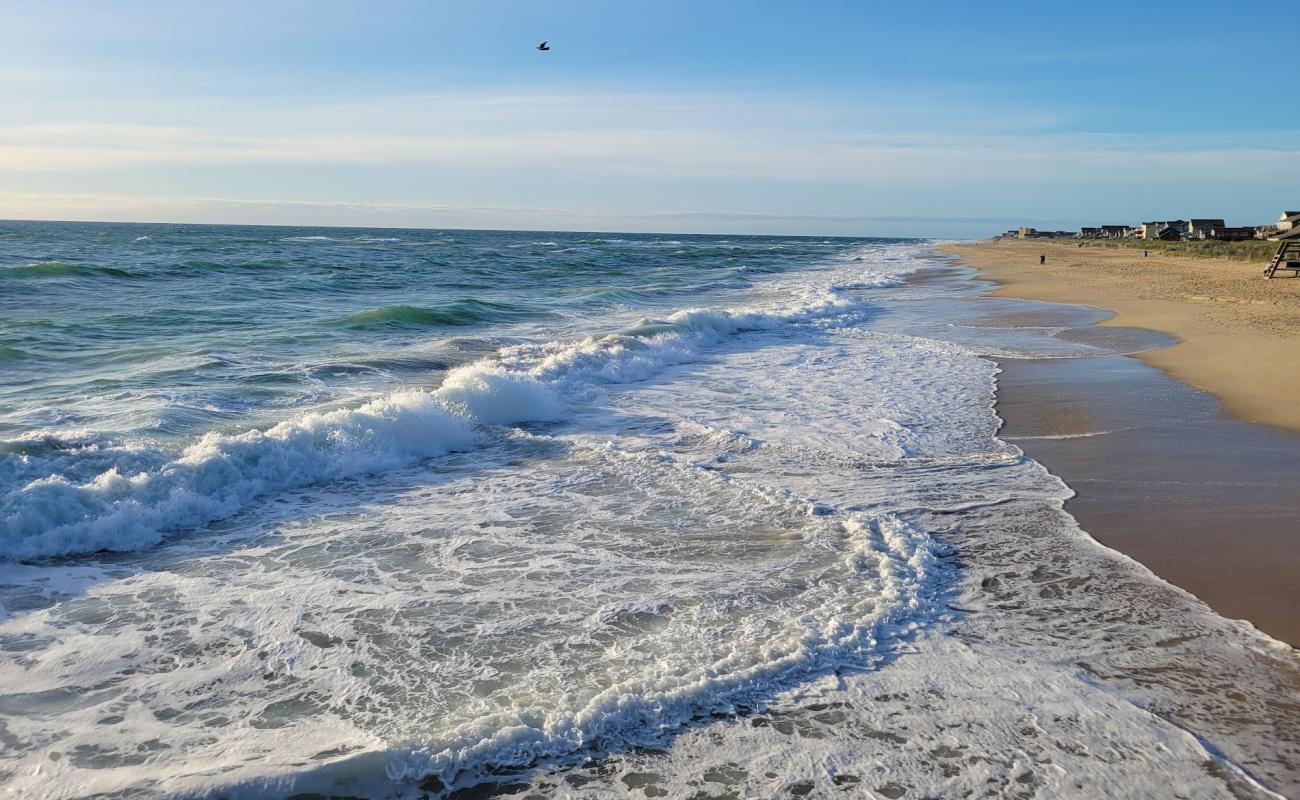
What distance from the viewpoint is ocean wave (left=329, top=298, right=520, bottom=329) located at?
17.5 meters

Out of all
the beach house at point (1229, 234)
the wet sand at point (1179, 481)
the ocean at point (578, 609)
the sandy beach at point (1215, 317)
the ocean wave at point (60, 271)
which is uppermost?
the beach house at point (1229, 234)

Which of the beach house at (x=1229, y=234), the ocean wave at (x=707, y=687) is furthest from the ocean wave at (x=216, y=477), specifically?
the beach house at (x=1229, y=234)

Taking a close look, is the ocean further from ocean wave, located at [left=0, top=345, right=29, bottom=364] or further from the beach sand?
ocean wave, located at [left=0, top=345, right=29, bottom=364]

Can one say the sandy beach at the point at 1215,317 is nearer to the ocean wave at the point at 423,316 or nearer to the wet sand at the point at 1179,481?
the wet sand at the point at 1179,481

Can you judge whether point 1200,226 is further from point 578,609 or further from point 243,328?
point 578,609

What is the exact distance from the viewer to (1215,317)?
16.3 metres

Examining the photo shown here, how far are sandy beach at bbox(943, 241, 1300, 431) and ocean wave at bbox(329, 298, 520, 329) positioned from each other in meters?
13.4

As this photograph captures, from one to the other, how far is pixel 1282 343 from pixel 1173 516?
354 inches

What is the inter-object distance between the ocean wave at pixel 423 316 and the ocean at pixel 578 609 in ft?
23.3

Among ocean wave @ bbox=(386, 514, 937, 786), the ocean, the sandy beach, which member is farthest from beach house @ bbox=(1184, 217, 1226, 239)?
ocean wave @ bbox=(386, 514, 937, 786)

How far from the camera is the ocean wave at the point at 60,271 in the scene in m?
26.0

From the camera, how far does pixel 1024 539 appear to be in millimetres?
5426

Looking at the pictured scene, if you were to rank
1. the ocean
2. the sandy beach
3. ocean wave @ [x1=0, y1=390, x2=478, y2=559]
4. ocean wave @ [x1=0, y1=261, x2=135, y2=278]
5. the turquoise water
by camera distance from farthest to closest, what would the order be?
1. ocean wave @ [x1=0, y1=261, x2=135, y2=278]
2. the sandy beach
3. the turquoise water
4. ocean wave @ [x1=0, y1=390, x2=478, y2=559]
5. the ocean

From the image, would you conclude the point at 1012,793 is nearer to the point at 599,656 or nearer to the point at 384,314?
the point at 599,656
